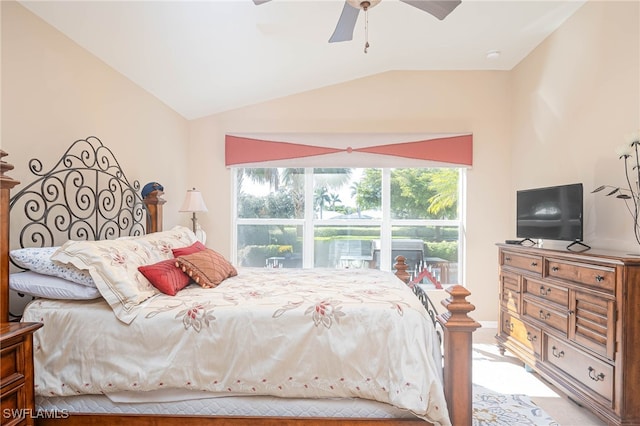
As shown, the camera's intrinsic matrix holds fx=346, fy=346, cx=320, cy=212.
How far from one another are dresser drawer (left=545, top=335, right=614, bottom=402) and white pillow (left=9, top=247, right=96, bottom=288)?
287 centimetres

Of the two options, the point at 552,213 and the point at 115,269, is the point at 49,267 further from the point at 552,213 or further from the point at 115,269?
the point at 552,213

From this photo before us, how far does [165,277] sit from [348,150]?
2.71m

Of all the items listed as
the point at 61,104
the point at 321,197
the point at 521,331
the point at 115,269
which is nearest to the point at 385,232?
the point at 321,197

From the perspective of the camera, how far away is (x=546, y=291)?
2.60 m

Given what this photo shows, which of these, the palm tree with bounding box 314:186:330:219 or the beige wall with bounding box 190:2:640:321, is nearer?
the beige wall with bounding box 190:2:640:321

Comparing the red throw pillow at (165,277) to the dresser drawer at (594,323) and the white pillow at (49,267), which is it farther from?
the dresser drawer at (594,323)

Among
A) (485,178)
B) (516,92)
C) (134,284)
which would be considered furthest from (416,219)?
(134,284)

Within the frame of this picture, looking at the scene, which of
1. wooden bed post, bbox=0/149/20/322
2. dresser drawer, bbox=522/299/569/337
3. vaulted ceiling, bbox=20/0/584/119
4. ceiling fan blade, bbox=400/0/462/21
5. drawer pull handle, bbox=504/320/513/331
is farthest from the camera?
drawer pull handle, bbox=504/320/513/331

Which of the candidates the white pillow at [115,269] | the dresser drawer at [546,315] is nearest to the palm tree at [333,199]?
the dresser drawer at [546,315]

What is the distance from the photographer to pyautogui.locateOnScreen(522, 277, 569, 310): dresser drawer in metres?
2.41

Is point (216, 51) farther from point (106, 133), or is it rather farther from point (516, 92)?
point (516, 92)

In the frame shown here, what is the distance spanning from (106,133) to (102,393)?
188 cm

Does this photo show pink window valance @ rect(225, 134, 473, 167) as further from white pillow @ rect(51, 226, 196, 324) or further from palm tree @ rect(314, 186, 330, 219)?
white pillow @ rect(51, 226, 196, 324)

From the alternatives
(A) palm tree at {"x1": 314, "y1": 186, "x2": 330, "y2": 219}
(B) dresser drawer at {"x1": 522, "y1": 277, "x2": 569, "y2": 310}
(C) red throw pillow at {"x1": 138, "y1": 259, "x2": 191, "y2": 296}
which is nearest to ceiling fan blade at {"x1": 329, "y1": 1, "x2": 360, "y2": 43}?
(C) red throw pillow at {"x1": 138, "y1": 259, "x2": 191, "y2": 296}
